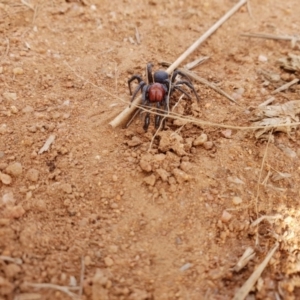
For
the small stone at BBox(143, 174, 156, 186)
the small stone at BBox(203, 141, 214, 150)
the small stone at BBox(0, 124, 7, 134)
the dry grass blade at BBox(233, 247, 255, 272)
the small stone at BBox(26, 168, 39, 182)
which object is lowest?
the dry grass blade at BBox(233, 247, 255, 272)

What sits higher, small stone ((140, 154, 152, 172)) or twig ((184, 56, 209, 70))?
twig ((184, 56, 209, 70))

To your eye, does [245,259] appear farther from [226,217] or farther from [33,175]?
[33,175]

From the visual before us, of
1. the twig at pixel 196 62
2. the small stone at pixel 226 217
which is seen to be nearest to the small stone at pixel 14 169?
the small stone at pixel 226 217

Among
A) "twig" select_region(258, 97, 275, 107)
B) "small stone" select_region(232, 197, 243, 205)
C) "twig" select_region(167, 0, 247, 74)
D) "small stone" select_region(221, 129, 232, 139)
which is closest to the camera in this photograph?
"small stone" select_region(232, 197, 243, 205)

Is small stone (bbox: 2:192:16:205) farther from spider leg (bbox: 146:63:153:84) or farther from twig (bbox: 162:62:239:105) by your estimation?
twig (bbox: 162:62:239:105)

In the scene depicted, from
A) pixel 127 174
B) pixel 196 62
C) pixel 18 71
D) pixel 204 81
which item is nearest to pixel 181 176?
pixel 127 174

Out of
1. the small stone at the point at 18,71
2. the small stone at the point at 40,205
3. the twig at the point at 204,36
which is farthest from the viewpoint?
the twig at the point at 204,36

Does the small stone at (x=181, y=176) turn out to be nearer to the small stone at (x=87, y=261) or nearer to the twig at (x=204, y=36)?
the small stone at (x=87, y=261)

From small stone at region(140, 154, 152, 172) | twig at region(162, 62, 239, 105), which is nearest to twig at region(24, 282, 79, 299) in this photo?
small stone at region(140, 154, 152, 172)
